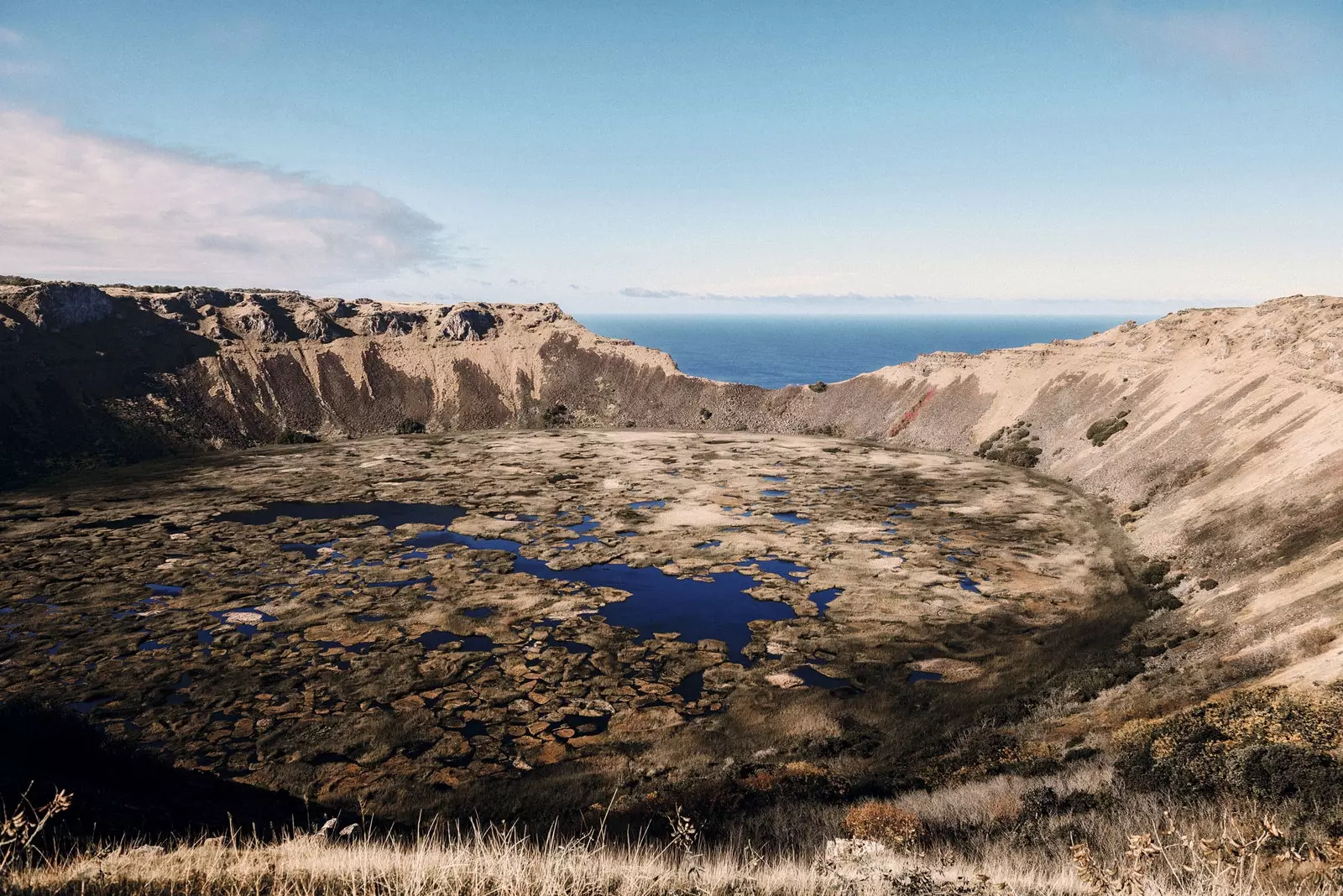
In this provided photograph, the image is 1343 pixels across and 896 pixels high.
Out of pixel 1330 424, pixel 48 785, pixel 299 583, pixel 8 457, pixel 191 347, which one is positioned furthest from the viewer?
pixel 191 347

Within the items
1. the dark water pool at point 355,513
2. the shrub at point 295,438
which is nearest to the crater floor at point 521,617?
the dark water pool at point 355,513

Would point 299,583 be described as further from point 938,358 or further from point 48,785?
point 938,358

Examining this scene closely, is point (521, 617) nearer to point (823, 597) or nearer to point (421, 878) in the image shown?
point (823, 597)

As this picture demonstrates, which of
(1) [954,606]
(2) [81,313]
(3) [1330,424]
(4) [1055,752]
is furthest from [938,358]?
(2) [81,313]

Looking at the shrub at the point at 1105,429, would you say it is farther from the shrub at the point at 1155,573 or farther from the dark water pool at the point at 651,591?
the dark water pool at the point at 651,591

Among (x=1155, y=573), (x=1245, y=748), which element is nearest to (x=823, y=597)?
(x=1155, y=573)
